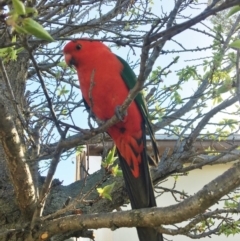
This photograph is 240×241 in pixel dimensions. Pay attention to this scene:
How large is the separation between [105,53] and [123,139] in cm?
58

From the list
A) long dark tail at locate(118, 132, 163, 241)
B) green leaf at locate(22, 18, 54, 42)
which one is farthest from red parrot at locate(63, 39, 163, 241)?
green leaf at locate(22, 18, 54, 42)

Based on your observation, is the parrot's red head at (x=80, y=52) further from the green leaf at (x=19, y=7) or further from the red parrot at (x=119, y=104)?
the green leaf at (x=19, y=7)

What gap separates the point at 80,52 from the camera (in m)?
2.88

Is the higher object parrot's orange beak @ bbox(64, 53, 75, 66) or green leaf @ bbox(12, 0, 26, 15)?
parrot's orange beak @ bbox(64, 53, 75, 66)

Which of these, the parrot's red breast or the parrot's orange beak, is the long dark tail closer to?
the parrot's red breast

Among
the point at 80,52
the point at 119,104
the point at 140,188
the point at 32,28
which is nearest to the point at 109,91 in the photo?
the point at 119,104

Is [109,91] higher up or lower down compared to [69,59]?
lower down

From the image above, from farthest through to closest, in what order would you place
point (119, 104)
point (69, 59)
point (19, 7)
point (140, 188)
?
point (69, 59), point (119, 104), point (140, 188), point (19, 7)

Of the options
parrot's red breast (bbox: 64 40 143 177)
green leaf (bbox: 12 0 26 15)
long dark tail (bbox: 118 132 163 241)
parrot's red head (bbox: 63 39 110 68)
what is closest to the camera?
green leaf (bbox: 12 0 26 15)

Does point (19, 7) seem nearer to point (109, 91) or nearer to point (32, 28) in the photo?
point (32, 28)

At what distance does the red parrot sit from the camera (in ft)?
8.32

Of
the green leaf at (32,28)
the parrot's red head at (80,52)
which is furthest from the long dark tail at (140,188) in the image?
the green leaf at (32,28)

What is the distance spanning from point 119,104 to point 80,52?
485 millimetres

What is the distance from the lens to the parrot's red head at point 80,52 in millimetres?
2834
